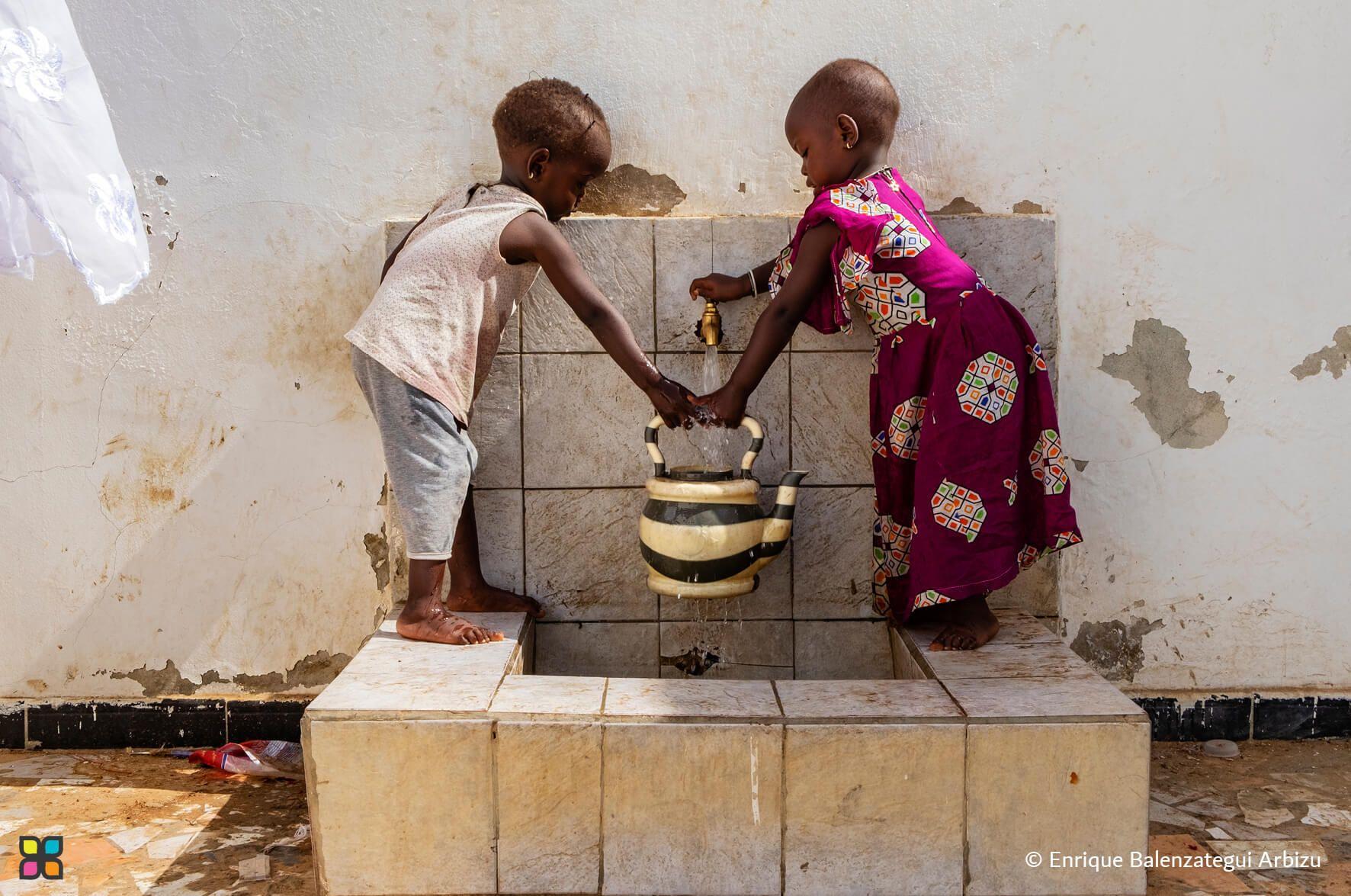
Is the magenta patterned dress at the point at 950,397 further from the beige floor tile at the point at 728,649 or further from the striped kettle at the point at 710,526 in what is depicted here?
the beige floor tile at the point at 728,649

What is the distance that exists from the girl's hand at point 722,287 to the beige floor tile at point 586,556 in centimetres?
57

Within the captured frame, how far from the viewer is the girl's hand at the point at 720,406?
267cm

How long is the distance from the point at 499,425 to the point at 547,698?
948 millimetres

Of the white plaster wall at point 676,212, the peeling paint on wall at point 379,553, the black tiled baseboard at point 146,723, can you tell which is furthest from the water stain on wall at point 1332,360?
the black tiled baseboard at point 146,723

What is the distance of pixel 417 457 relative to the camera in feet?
8.39

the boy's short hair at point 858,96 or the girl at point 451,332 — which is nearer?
the girl at point 451,332

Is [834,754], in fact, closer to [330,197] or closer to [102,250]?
[102,250]

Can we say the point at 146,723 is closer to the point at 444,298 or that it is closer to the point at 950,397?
the point at 444,298

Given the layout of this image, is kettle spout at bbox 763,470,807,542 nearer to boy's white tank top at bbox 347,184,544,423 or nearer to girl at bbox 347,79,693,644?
girl at bbox 347,79,693,644

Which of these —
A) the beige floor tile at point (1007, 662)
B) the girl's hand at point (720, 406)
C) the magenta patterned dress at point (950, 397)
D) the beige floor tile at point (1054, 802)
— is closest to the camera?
the beige floor tile at point (1054, 802)

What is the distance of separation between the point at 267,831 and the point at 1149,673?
7.68ft

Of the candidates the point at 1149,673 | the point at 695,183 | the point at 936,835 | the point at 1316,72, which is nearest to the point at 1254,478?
the point at 1149,673

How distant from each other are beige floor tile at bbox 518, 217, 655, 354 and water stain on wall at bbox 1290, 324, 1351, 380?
5.85 feet

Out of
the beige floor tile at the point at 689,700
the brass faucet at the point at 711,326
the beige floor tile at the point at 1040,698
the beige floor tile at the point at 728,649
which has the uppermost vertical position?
the brass faucet at the point at 711,326
